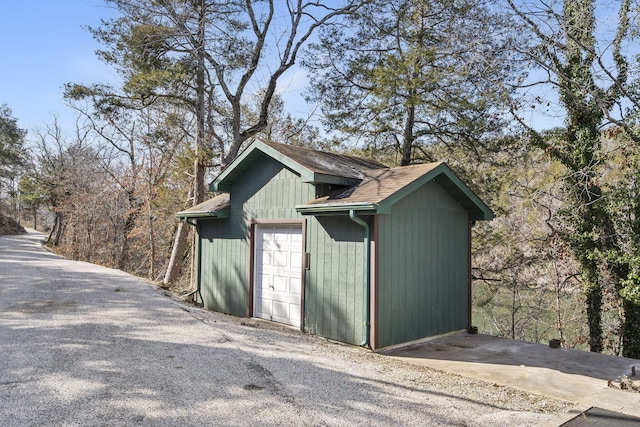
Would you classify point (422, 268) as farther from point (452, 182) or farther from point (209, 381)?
point (209, 381)

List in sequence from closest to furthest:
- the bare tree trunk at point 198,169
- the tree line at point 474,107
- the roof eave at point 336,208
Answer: the roof eave at point 336,208
the tree line at point 474,107
the bare tree trunk at point 198,169

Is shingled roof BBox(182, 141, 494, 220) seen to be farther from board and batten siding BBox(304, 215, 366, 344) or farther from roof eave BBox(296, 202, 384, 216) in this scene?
board and batten siding BBox(304, 215, 366, 344)

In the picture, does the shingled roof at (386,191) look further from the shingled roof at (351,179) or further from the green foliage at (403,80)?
the green foliage at (403,80)

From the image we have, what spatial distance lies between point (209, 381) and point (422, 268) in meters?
4.04

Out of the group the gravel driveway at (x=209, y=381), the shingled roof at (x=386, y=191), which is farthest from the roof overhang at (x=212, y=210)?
the shingled roof at (x=386, y=191)

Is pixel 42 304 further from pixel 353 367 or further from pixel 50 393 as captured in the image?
pixel 353 367

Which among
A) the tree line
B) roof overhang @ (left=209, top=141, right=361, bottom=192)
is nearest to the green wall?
roof overhang @ (left=209, top=141, right=361, bottom=192)

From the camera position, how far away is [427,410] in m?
4.01

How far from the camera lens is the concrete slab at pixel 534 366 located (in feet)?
15.2

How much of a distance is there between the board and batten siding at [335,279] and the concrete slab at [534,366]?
2.58 ft

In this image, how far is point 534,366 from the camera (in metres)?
5.72

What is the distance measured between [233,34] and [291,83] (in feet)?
12.0

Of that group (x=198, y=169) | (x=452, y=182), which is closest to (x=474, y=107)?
(x=452, y=182)

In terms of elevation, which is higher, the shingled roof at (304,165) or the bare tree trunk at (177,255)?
the shingled roof at (304,165)
